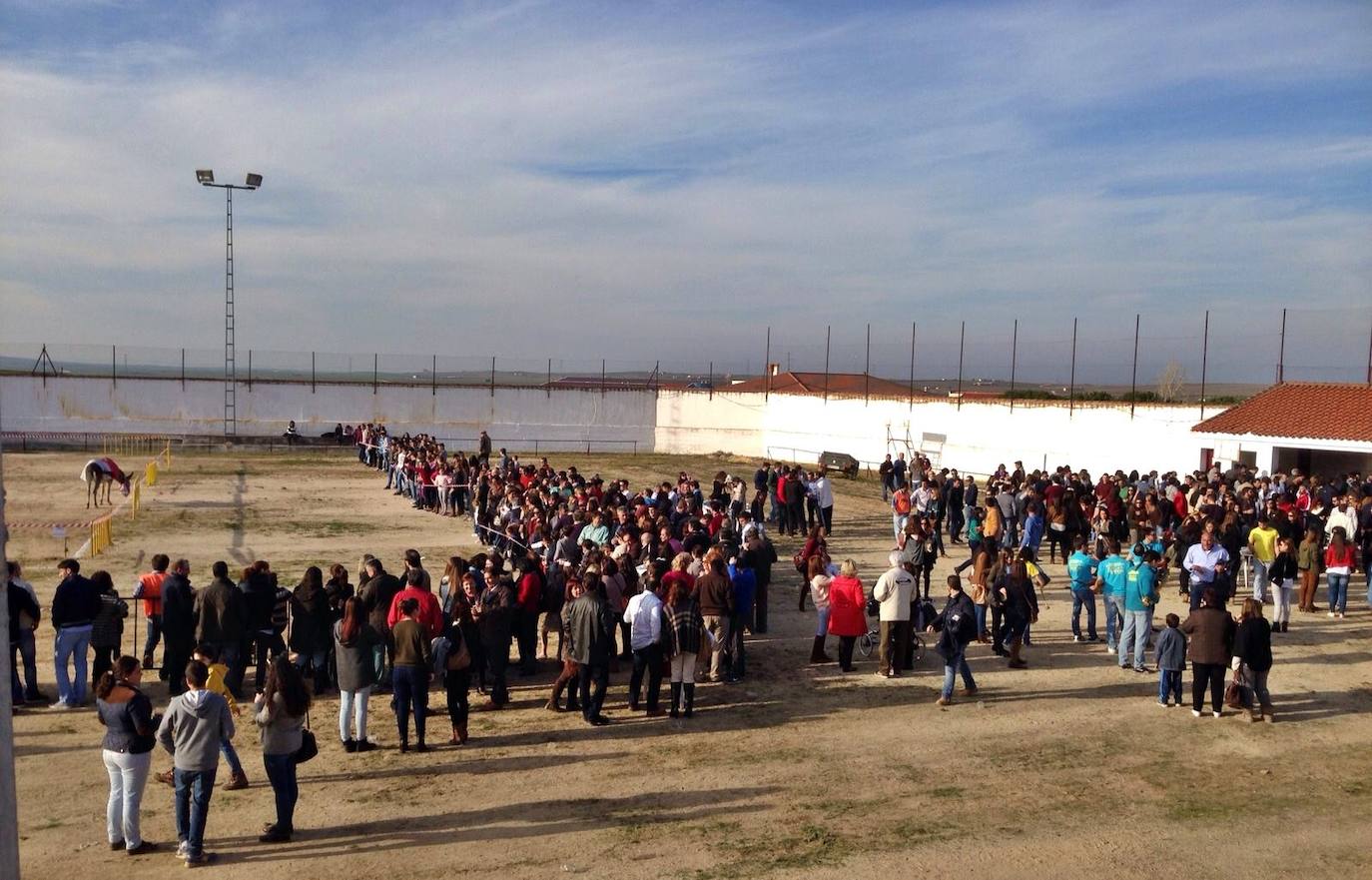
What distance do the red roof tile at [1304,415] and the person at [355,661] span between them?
78.4 ft

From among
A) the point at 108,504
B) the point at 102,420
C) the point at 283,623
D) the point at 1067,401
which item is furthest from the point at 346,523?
the point at 102,420

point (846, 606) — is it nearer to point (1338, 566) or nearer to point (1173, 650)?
point (1173, 650)

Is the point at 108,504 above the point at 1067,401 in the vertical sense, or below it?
below

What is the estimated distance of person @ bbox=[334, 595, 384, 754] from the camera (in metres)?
8.77

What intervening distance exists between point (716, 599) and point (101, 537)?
1277 centimetres

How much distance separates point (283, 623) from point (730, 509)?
10425 millimetres

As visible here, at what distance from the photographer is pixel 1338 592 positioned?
14750mm

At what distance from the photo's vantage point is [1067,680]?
38.2 feet

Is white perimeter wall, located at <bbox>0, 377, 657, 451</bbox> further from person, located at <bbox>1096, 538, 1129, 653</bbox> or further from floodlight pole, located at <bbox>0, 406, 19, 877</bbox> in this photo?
floodlight pole, located at <bbox>0, 406, 19, 877</bbox>

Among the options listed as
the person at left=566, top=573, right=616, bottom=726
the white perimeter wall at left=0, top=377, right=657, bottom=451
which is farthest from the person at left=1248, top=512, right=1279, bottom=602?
the white perimeter wall at left=0, top=377, right=657, bottom=451

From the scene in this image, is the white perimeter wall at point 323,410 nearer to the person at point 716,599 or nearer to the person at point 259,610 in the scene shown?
the person at point 716,599

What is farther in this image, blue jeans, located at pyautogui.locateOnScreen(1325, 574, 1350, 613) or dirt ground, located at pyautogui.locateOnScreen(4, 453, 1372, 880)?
blue jeans, located at pyautogui.locateOnScreen(1325, 574, 1350, 613)

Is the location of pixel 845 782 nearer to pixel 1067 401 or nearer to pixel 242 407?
pixel 1067 401

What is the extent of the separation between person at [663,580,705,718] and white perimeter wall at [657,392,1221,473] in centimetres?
2176
